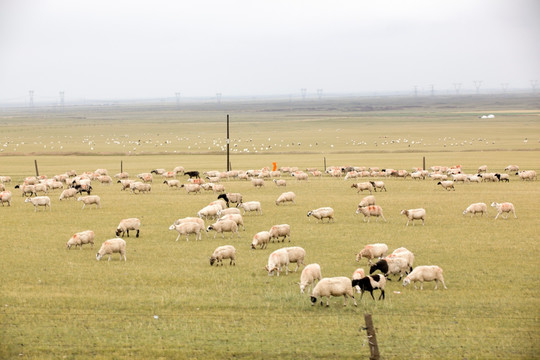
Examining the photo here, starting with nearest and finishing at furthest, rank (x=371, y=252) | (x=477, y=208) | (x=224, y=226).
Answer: (x=371, y=252) < (x=224, y=226) < (x=477, y=208)

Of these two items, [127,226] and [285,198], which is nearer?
[127,226]

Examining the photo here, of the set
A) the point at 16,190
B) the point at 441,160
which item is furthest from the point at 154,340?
the point at 441,160

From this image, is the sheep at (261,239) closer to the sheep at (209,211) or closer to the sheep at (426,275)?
the sheep at (209,211)

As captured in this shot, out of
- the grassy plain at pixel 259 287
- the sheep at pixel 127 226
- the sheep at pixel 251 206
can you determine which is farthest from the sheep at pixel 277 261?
the sheep at pixel 251 206

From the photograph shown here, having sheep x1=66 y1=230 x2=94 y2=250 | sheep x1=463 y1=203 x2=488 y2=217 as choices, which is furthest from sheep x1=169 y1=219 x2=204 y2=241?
sheep x1=463 y1=203 x2=488 y2=217

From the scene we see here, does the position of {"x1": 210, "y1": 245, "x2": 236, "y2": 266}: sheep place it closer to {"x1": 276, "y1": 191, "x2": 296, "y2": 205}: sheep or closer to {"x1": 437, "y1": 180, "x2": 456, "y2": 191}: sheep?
{"x1": 276, "y1": 191, "x2": 296, "y2": 205}: sheep

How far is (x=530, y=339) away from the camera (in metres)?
11.9

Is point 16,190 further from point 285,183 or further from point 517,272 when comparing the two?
point 517,272

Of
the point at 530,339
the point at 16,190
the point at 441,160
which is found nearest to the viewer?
the point at 530,339

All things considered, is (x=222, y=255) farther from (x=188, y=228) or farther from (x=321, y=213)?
(x=321, y=213)

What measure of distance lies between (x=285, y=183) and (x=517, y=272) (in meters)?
23.1

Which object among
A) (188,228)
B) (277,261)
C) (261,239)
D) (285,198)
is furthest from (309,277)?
(285,198)

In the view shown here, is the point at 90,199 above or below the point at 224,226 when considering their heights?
below

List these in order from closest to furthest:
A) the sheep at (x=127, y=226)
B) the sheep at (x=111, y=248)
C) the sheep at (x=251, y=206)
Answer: the sheep at (x=111, y=248) → the sheep at (x=127, y=226) → the sheep at (x=251, y=206)
